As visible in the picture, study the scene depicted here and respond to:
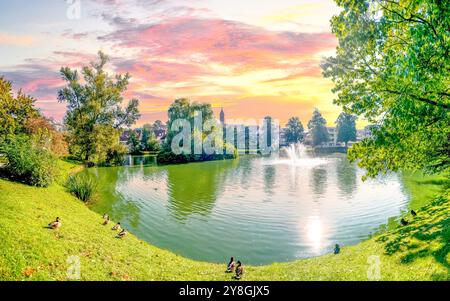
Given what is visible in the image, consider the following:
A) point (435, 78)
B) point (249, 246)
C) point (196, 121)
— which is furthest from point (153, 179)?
point (435, 78)

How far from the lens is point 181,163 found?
280ft

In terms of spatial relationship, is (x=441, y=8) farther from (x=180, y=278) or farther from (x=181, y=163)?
(x=181, y=163)

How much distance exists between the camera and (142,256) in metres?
16.6

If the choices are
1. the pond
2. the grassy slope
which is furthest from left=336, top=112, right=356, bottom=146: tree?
the grassy slope

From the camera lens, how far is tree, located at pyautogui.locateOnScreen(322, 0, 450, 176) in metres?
12.1

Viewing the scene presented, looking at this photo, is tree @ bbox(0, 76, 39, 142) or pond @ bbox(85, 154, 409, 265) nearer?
pond @ bbox(85, 154, 409, 265)

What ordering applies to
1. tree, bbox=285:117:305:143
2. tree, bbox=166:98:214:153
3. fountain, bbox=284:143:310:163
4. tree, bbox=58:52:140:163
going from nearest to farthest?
1. tree, bbox=58:52:140:163
2. tree, bbox=166:98:214:153
3. fountain, bbox=284:143:310:163
4. tree, bbox=285:117:305:143

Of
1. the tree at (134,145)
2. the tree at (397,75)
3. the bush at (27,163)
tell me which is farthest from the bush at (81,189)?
the tree at (134,145)

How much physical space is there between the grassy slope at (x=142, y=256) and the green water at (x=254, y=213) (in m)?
3.21

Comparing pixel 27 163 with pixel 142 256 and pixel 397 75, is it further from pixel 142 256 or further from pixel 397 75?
pixel 397 75

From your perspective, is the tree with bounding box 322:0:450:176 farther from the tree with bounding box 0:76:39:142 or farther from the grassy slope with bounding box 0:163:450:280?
the tree with bounding box 0:76:39:142

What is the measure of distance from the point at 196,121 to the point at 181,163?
15792 millimetres

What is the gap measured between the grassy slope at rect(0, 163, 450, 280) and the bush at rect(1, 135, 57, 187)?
23.7ft

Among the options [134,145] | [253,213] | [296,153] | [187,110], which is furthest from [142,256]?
[296,153]
